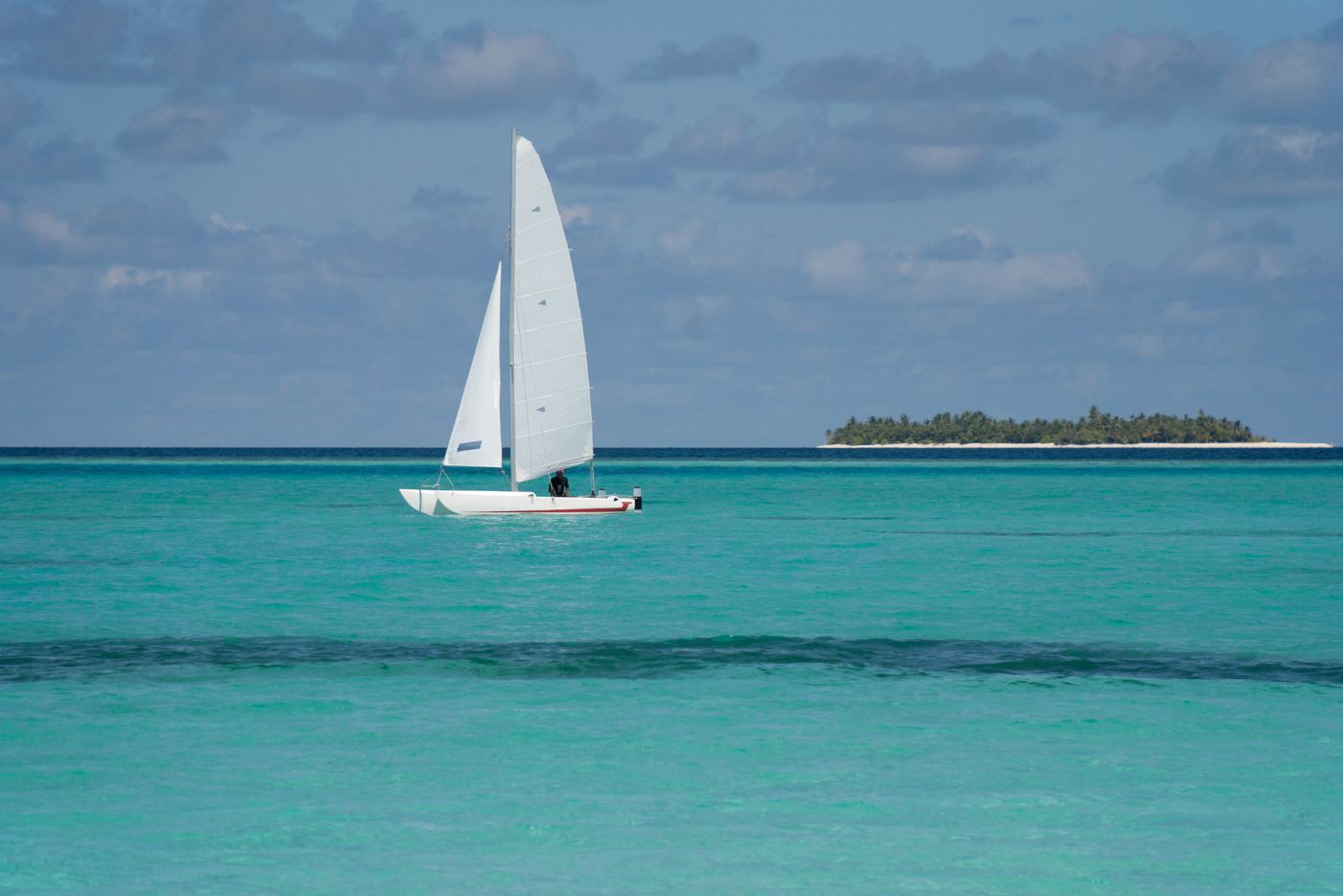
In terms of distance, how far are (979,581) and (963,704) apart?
56.8 feet

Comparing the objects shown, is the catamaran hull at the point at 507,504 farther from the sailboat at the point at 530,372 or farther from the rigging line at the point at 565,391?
the rigging line at the point at 565,391

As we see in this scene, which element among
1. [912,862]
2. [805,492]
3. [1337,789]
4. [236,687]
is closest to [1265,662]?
[1337,789]

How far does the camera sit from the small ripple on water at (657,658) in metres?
20.7

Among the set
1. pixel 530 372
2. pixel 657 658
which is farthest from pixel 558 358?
pixel 657 658

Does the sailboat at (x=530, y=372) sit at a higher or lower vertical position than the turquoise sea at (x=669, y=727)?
higher

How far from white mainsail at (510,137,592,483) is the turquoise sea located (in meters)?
17.9

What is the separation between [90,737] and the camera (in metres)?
15.9

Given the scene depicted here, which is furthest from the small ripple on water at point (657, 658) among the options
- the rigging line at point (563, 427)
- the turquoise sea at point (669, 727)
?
the rigging line at point (563, 427)

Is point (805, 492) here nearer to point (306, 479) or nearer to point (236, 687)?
point (306, 479)

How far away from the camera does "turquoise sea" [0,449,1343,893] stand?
463 inches

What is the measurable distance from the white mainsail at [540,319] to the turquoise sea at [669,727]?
17922 millimetres

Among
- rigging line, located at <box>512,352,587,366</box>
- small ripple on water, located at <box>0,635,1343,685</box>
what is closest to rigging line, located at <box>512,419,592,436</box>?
rigging line, located at <box>512,352,587,366</box>

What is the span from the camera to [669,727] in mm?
16703

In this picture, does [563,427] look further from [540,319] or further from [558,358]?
[540,319]
